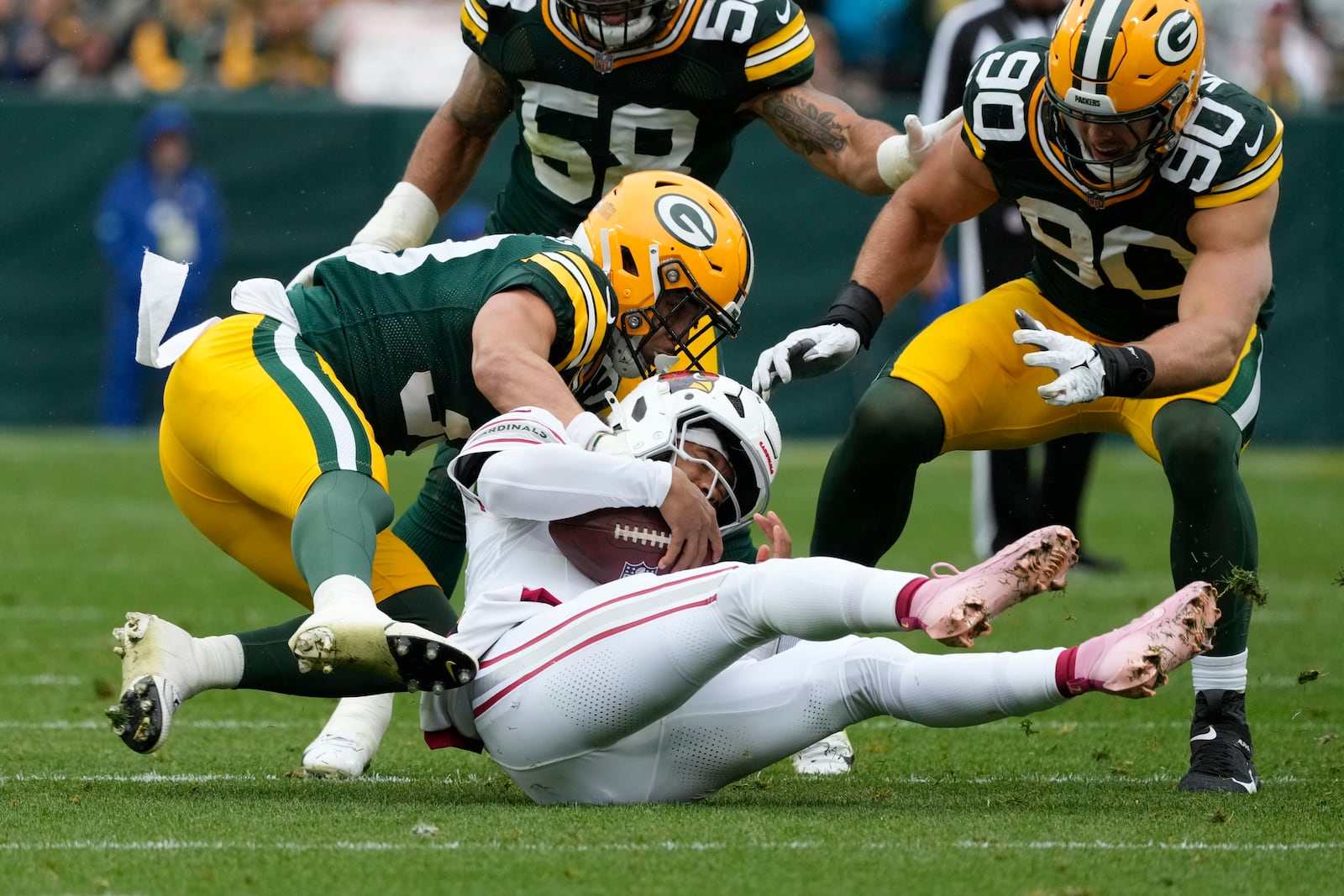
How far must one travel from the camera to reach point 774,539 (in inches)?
143

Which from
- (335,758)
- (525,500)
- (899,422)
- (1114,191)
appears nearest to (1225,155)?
(1114,191)

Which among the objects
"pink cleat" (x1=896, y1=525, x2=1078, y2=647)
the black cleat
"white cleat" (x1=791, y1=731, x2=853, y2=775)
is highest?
"pink cleat" (x1=896, y1=525, x2=1078, y2=647)

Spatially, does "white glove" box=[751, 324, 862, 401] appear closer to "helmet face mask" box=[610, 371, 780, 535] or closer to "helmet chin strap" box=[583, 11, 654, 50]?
"helmet face mask" box=[610, 371, 780, 535]

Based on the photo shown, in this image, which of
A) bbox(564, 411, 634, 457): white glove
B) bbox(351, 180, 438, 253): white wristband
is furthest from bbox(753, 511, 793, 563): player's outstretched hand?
bbox(351, 180, 438, 253): white wristband

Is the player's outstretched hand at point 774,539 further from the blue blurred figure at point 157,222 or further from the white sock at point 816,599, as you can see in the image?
the blue blurred figure at point 157,222

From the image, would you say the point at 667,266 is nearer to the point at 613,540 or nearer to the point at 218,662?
the point at 613,540

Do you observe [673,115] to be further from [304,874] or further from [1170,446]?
[304,874]

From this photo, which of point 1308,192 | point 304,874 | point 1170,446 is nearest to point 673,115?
point 1170,446

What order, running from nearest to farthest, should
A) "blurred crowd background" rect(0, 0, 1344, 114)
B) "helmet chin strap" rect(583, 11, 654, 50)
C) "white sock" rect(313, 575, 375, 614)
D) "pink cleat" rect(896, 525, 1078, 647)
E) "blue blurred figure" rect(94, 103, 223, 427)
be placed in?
"pink cleat" rect(896, 525, 1078, 647)
"white sock" rect(313, 575, 375, 614)
"helmet chin strap" rect(583, 11, 654, 50)
"blue blurred figure" rect(94, 103, 223, 427)
"blurred crowd background" rect(0, 0, 1344, 114)

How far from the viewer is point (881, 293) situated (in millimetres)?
4562

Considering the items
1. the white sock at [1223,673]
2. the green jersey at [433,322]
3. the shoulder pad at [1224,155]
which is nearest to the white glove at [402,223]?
the green jersey at [433,322]

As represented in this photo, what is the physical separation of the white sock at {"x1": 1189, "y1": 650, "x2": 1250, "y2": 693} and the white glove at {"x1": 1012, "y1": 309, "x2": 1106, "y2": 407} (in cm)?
73

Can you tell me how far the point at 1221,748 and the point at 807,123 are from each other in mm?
1958

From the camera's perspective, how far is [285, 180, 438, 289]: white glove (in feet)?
16.4
